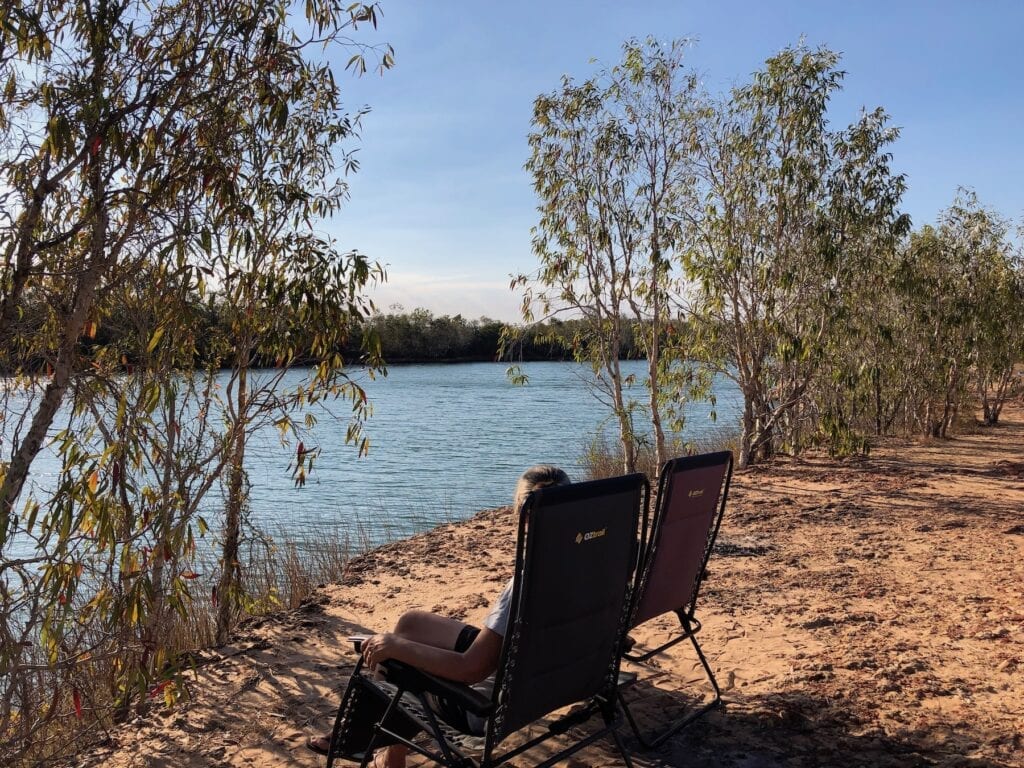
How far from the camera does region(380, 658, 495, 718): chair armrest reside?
2.39m

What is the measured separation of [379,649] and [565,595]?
24.1 inches

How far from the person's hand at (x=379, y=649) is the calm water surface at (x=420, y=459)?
7.24 ft

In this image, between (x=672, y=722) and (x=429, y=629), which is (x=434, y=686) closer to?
(x=429, y=629)

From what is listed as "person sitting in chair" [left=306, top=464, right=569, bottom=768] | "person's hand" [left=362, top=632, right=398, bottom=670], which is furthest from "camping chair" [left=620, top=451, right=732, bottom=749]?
"person's hand" [left=362, top=632, right=398, bottom=670]

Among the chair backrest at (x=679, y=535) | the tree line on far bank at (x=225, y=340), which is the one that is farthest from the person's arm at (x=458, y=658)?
the tree line on far bank at (x=225, y=340)

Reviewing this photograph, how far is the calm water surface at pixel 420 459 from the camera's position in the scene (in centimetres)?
1000

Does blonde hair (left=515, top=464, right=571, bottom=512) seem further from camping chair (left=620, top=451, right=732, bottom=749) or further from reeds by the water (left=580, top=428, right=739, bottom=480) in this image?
reeds by the water (left=580, top=428, right=739, bottom=480)

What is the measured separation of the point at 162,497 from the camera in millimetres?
3777

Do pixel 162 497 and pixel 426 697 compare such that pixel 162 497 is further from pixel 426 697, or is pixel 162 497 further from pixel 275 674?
pixel 426 697

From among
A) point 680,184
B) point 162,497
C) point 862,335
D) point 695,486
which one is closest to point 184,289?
point 162,497

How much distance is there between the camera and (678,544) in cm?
317

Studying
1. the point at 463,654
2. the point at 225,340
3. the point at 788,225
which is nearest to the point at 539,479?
the point at 463,654

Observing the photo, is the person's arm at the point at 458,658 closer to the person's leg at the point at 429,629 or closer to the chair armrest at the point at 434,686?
the chair armrest at the point at 434,686

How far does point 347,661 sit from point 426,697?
195 centimetres
